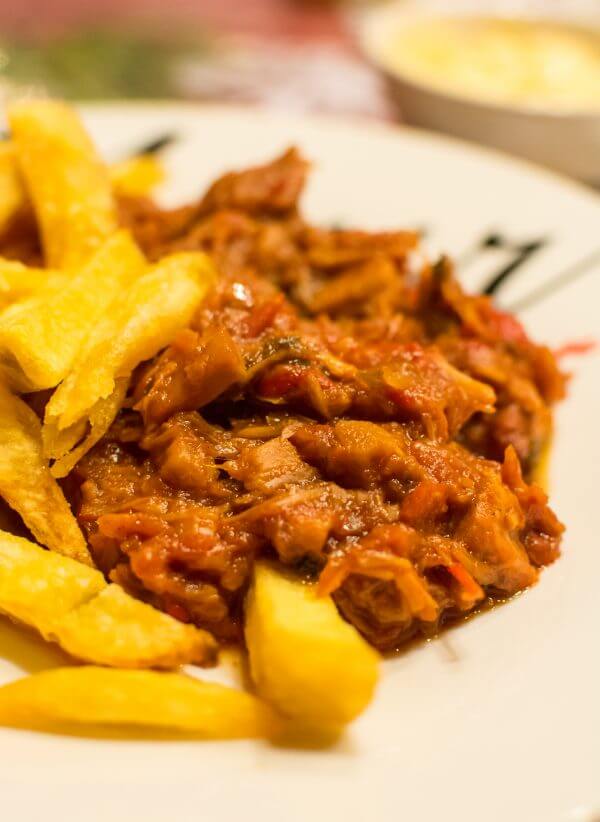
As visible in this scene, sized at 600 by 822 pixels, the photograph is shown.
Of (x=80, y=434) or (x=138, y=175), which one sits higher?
(x=80, y=434)

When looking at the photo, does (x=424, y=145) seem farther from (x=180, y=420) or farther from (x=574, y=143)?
(x=180, y=420)

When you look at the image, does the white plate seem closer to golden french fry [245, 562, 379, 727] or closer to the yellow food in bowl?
golden french fry [245, 562, 379, 727]

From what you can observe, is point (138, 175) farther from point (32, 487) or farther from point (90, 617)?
point (90, 617)

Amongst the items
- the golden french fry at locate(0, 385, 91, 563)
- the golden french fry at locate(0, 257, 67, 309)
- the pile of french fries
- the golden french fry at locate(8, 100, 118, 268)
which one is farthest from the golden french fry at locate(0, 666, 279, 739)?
the golden french fry at locate(8, 100, 118, 268)

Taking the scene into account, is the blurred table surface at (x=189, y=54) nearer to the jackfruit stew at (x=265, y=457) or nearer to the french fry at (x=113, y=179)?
the french fry at (x=113, y=179)

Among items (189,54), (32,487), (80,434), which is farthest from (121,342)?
(189,54)

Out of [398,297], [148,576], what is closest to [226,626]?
[148,576]
